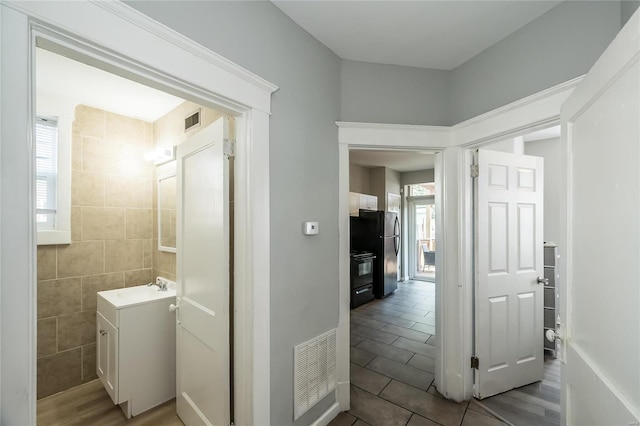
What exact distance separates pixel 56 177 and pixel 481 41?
3645 millimetres

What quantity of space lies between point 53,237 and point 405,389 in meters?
3.33

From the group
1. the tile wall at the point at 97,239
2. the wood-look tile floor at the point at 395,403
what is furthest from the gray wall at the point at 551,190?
the tile wall at the point at 97,239

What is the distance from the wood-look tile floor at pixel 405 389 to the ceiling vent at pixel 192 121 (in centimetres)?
259

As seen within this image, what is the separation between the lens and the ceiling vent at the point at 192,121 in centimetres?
226

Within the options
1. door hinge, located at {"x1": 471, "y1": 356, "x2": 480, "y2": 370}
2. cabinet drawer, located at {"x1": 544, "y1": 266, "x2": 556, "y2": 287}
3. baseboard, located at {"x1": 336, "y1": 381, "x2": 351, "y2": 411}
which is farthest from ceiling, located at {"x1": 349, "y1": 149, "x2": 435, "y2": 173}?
baseboard, located at {"x1": 336, "y1": 381, "x2": 351, "y2": 411}

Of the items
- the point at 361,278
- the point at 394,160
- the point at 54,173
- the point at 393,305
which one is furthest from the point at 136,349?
the point at 394,160

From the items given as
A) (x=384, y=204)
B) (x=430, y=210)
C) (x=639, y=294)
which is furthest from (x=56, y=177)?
(x=430, y=210)

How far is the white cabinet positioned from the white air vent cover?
3260mm

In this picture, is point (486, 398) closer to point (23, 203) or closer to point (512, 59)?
point (512, 59)

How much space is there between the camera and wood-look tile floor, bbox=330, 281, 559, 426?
2010mm

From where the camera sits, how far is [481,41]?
195 cm

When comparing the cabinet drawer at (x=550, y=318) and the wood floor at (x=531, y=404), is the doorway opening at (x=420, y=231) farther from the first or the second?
the wood floor at (x=531, y=404)

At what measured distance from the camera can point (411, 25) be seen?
1.78 m

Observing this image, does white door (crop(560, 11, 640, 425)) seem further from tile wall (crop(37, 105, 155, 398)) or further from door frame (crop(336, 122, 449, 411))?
tile wall (crop(37, 105, 155, 398))
